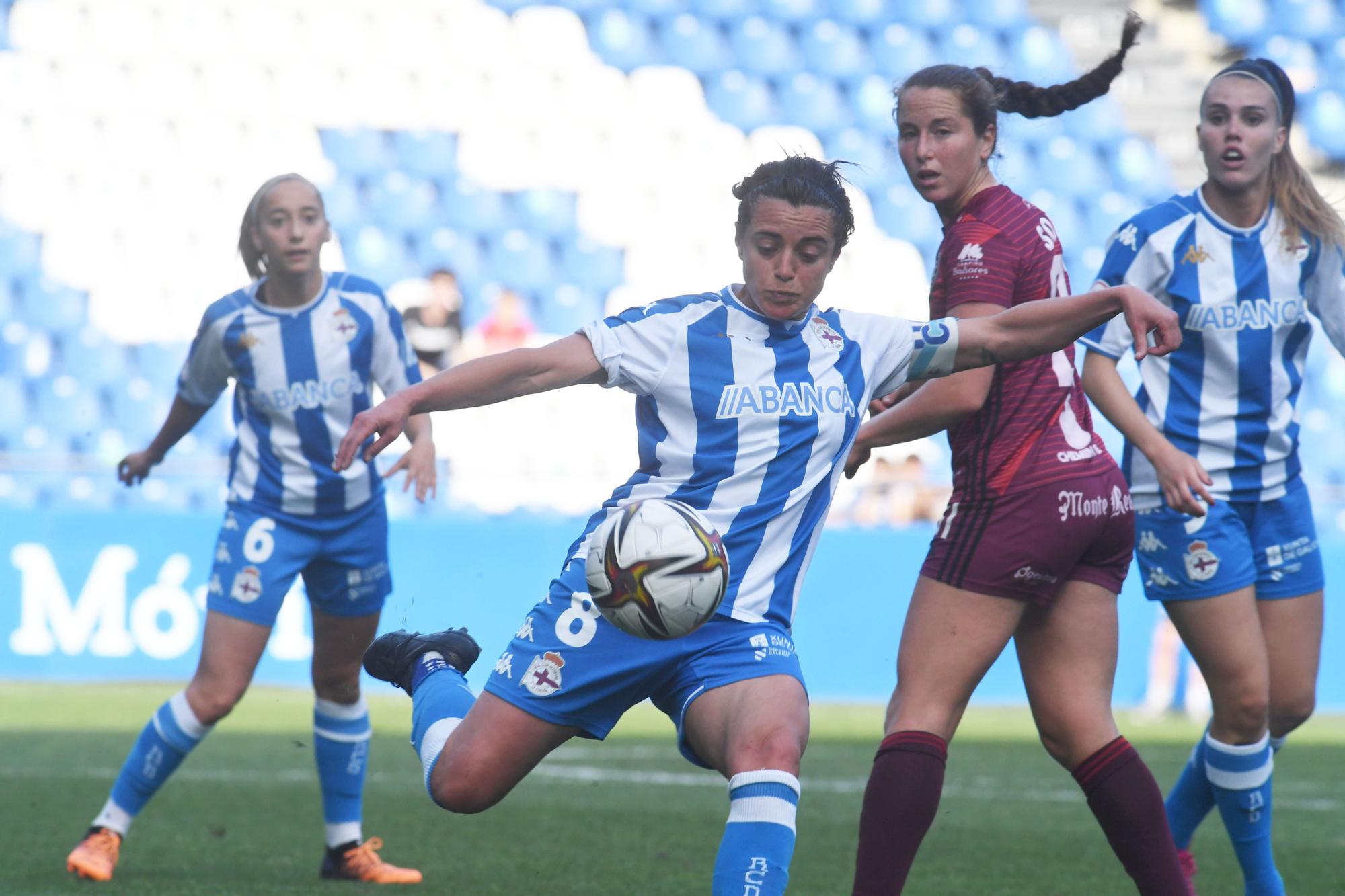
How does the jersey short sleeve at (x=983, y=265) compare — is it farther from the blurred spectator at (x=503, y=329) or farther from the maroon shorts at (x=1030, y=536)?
the blurred spectator at (x=503, y=329)

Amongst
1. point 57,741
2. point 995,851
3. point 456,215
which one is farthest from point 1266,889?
point 456,215

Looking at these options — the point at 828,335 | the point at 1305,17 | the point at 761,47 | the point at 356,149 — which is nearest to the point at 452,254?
the point at 356,149

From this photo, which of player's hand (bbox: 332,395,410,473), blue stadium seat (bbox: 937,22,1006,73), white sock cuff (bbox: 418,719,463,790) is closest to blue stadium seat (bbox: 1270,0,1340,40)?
blue stadium seat (bbox: 937,22,1006,73)

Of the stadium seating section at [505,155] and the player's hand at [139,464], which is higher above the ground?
the stadium seating section at [505,155]

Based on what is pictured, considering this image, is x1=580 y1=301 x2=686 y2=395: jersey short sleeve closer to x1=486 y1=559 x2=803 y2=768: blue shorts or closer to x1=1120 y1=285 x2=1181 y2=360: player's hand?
x1=486 y1=559 x2=803 y2=768: blue shorts

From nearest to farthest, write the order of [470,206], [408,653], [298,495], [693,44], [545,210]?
[408,653], [298,495], [470,206], [545,210], [693,44]

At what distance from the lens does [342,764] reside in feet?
16.5

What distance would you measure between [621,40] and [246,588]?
33.6ft

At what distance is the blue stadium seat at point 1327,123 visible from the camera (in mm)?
14891

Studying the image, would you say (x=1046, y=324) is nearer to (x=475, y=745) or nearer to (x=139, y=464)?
(x=475, y=745)

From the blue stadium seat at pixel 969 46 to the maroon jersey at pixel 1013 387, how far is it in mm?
11898

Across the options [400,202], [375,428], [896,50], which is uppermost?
[896,50]

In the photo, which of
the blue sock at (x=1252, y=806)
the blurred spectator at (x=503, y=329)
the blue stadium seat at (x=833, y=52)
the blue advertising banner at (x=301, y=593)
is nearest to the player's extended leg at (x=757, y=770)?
the blue sock at (x=1252, y=806)

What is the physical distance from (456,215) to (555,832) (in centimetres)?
868
